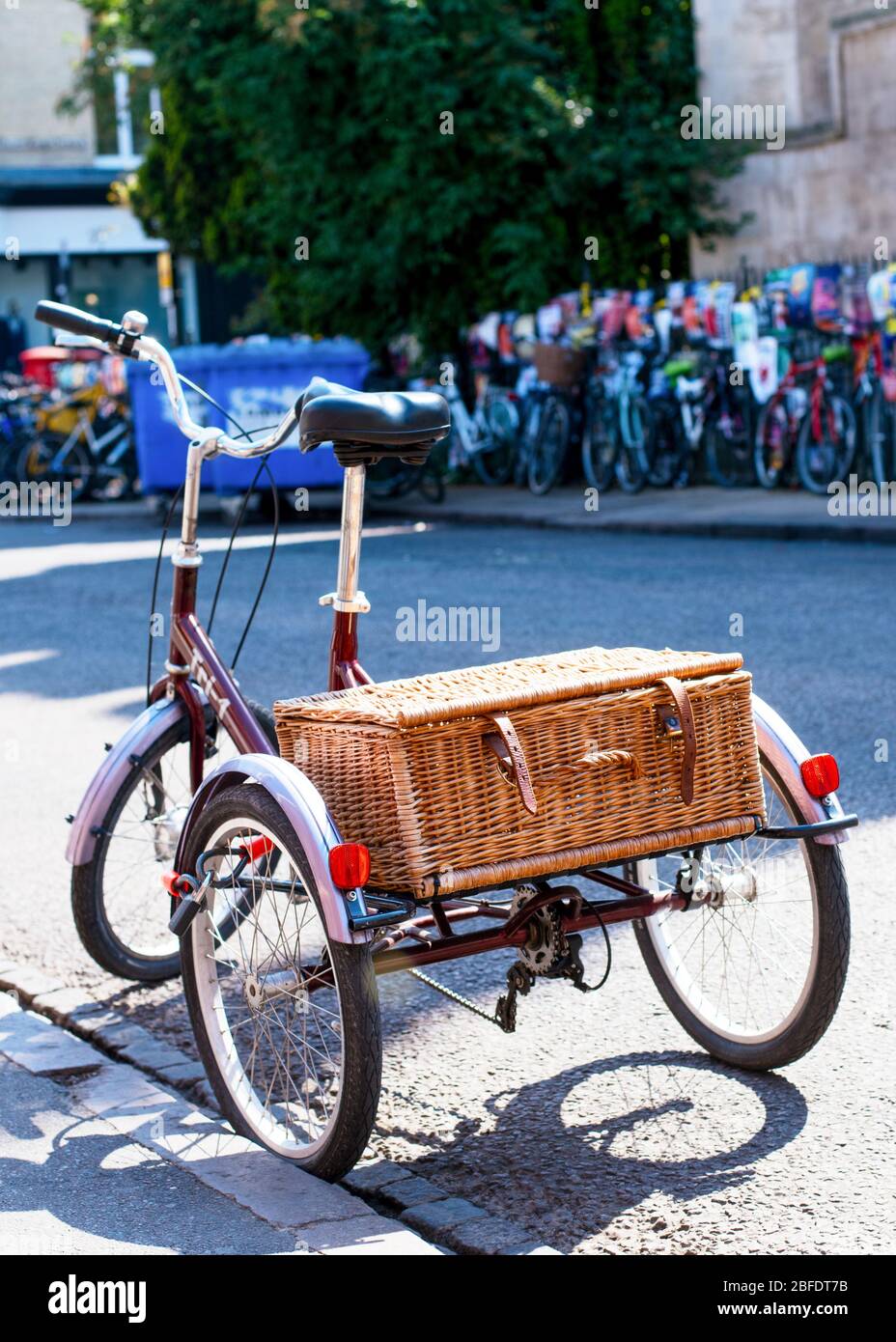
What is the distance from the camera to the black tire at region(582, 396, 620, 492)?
19.2 metres

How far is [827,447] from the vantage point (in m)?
16.9

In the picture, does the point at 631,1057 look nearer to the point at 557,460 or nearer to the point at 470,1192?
the point at 470,1192

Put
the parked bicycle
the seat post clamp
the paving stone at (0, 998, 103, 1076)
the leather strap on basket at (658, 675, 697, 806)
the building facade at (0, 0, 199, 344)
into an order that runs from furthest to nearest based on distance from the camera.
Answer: the building facade at (0, 0, 199, 344), the parked bicycle, the paving stone at (0, 998, 103, 1076), the seat post clamp, the leather strap on basket at (658, 675, 697, 806)

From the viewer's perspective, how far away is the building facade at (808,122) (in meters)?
19.3

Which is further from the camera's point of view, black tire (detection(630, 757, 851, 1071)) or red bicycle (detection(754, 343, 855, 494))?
red bicycle (detection(754, 343, 855, 494))

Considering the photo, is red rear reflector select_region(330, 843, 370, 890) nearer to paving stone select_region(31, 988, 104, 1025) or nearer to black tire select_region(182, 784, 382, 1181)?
black tire select_region(182, 784, 382, 1181)

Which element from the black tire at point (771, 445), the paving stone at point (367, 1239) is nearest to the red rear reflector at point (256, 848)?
the paving stone at point (367, 1239)

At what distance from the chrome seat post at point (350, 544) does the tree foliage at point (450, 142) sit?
1618 cm

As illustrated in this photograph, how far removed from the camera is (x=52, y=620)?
11625 mm

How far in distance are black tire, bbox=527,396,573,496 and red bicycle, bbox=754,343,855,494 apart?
2294 millimetres

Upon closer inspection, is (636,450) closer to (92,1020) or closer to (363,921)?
(92,1020)

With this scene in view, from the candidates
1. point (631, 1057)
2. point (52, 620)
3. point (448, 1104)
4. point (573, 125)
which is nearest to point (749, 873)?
point (631, 1057)

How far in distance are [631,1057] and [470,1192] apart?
28.1 inches

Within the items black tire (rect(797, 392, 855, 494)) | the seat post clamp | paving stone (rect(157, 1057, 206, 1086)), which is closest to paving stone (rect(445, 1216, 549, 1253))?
paving stone (rect(157, 1057, 206, 1086))
